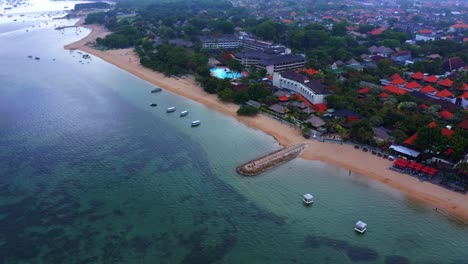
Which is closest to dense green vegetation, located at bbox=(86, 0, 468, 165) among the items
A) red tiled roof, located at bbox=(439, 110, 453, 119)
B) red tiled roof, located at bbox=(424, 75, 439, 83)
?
red tiled roof, located at bbox=(439, 110, 453, 119)

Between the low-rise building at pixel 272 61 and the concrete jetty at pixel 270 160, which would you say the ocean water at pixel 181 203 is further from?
the low-rise building at pixel 272 61

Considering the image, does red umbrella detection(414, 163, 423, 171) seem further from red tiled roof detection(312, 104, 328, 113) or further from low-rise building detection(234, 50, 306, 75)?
low-rise building detection(234, 50, 306, 75)

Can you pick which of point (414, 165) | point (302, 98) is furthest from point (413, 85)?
point (414, 165)

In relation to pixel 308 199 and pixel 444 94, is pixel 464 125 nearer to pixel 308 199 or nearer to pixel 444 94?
pixel 444 94

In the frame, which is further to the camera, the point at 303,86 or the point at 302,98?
the point at 303,86

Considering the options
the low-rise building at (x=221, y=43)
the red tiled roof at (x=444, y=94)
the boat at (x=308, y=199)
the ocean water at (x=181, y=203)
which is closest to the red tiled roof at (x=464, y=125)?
the red tiled roof at (x=444, y=94)

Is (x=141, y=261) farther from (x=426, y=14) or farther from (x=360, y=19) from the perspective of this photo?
(x=426, y=14)

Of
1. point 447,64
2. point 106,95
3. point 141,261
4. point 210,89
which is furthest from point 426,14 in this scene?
point 141,261
